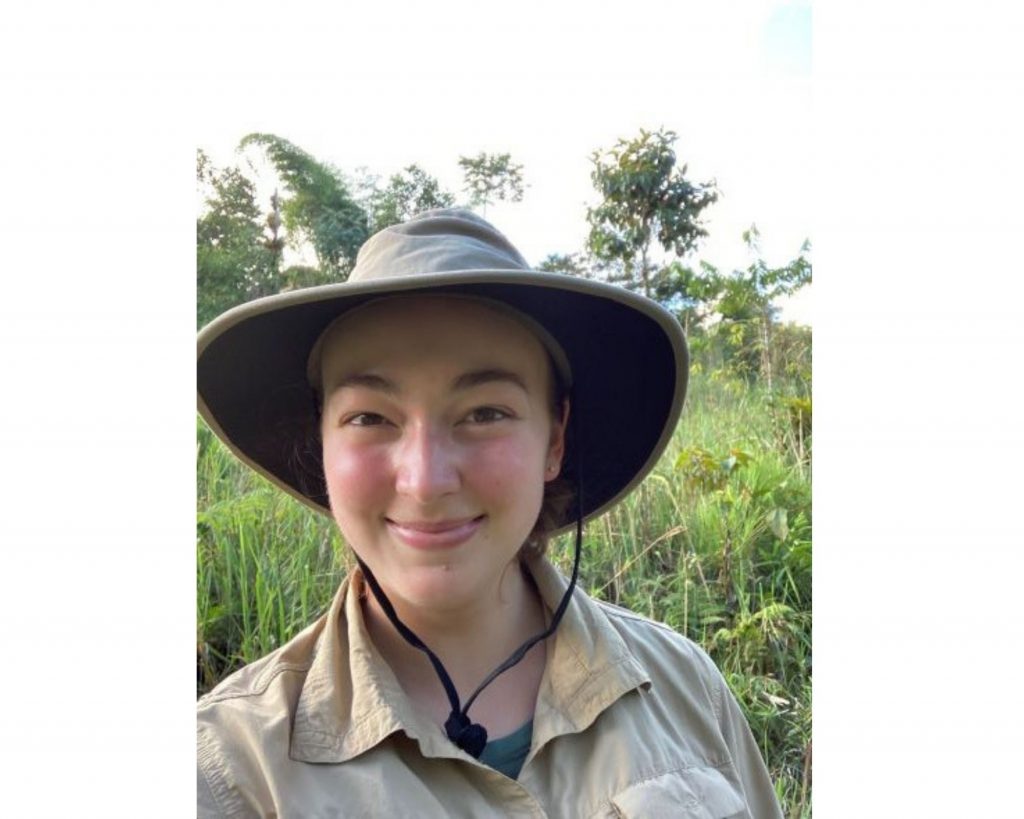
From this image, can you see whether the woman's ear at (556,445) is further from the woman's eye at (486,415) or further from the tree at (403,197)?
the tree at (403,197)

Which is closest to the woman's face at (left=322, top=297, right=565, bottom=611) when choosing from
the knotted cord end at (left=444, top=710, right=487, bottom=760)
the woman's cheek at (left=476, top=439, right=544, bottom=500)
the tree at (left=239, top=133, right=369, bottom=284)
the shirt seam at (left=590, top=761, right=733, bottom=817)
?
the woman's cheek at (left=476, top=439, right=544, bottom=500)

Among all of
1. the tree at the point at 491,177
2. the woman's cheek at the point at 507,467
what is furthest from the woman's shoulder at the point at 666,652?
the tree at the point at 491,177

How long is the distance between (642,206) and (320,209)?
418 mm

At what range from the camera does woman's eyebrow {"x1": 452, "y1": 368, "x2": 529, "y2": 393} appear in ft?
2.40

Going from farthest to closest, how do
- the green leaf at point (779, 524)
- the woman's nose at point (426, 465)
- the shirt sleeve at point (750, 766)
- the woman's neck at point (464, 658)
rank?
1. the green leaf at point (779, 524)
2. the shirt sleeve at point (750, 766)
3. the woman's neck at point (464, 658)
4. the woman's nose at point (426, 465)

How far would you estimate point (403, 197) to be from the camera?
1.14 m

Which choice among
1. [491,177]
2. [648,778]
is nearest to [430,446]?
[648,778]

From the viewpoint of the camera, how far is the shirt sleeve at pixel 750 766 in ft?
3.09

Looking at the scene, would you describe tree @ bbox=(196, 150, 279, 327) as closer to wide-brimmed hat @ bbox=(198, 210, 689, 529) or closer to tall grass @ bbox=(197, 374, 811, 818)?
wide-brimmed hat @ bbox=(198, 210, 689, 529)

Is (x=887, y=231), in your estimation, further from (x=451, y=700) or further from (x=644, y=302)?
(x=451, y=700)
